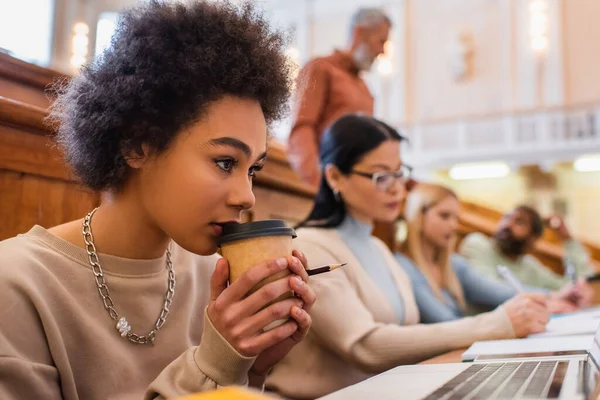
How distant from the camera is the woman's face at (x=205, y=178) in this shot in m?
0.74

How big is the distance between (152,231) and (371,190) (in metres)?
0.71

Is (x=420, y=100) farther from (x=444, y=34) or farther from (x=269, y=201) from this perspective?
(x=269, y=201)

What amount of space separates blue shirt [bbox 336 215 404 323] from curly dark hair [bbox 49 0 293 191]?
23.5 inches

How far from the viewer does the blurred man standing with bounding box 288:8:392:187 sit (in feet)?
6.30

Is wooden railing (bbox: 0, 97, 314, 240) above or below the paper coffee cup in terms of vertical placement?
above

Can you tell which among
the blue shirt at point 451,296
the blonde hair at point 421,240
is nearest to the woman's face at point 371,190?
the blue shirt at point 451,296

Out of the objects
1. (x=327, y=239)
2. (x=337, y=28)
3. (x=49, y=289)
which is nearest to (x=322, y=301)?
(x=327, y=239)

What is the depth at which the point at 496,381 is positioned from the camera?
1.90 feet

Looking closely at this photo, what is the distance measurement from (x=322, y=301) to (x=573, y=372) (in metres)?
0.54

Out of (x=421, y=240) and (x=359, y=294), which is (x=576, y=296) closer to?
(x=421, y=240)

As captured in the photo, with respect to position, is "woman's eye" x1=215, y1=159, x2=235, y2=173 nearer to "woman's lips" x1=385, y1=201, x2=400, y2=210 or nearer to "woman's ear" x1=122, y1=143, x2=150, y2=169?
"woman's ear" x1=122, y1=143, x2=150, y2=169

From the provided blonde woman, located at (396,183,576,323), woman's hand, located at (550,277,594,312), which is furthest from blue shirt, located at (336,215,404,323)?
woman's hand, located at (550,277,594,312)

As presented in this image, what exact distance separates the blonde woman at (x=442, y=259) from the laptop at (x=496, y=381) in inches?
45.8

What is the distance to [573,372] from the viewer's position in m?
0.60
